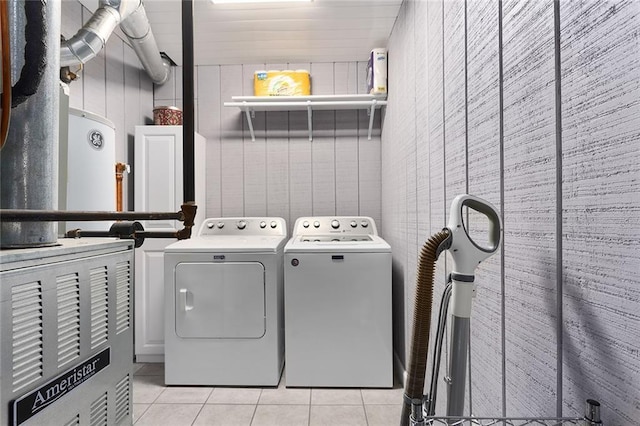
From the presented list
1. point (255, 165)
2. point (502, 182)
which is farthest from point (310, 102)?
point (502, 182)

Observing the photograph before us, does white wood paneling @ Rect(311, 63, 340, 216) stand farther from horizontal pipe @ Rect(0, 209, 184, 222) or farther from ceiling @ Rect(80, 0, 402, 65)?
horizontal pipe @ Rect(0, 209, 184, 222)

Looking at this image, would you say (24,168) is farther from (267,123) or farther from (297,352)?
(267,123)

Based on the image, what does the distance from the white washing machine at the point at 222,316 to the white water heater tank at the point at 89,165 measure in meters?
0.59

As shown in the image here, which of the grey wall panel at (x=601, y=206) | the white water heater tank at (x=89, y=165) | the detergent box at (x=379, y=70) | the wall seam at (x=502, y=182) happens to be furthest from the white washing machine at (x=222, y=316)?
the grey wall panel at (x=601, y=206)

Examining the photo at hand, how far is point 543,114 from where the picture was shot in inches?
32.2

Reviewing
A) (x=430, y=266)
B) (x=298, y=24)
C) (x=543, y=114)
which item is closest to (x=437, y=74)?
(x=543, y=114)

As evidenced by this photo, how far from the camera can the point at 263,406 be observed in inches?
78.2

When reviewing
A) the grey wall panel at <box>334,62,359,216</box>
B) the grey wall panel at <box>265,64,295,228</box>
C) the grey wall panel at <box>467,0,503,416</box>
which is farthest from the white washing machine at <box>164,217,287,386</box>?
the grey wall panel at <box>467,0,503,416</box>

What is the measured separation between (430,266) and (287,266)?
1.46m

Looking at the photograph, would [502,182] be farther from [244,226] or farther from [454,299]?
[244,226]

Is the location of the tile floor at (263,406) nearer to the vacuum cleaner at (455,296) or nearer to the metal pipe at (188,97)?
the vacuum cleaner at (455,296)

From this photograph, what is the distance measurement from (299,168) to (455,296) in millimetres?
2387

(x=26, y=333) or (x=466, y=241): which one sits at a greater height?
(x=466, y=241)

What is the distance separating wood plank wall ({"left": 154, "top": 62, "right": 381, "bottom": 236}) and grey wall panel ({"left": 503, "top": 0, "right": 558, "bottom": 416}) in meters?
2.09
